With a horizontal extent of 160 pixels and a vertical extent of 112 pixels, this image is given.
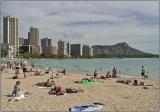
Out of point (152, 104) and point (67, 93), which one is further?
point (67, 93)

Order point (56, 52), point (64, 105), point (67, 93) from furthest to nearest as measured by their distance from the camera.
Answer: point (56, 52) → point (67, 93) → point (64, 105)

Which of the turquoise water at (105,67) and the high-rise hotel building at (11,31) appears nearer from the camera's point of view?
the turquoise water at (105,67)

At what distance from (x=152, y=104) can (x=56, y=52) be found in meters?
184

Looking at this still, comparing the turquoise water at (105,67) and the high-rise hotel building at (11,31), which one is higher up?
the high-rise hotel building at (11,31)

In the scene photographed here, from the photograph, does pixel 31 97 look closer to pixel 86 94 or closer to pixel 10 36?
pixel 86 94

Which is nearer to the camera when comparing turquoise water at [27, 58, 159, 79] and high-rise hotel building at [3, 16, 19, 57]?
turquoise water at [27, 58, 159, 79]

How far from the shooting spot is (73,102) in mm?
12227

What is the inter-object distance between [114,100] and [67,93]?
261 cm

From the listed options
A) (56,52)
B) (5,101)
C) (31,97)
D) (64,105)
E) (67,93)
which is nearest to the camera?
(64,105)

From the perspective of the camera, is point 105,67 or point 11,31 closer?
point 105,67

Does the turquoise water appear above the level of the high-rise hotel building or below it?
below

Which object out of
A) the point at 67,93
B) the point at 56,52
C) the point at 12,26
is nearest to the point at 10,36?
the point at 12,26

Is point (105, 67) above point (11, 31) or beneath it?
beneath

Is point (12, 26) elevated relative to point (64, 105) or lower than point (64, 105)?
elevated
